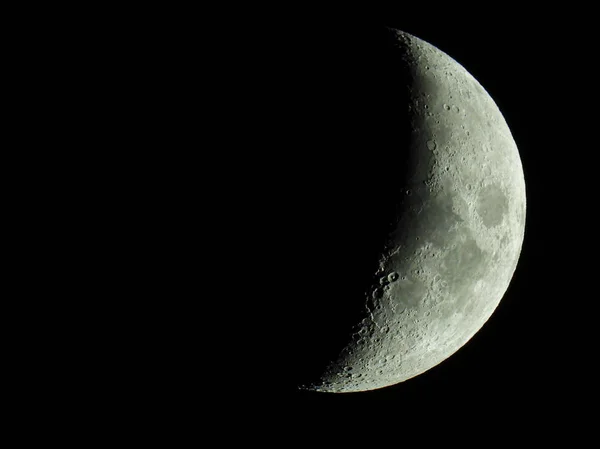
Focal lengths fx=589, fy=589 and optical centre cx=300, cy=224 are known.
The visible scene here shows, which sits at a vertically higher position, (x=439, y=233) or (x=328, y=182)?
(x=328, y=182)

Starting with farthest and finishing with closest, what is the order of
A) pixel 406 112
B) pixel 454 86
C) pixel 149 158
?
pixel 454 86 < pixel 406 112 < pixel 149 158

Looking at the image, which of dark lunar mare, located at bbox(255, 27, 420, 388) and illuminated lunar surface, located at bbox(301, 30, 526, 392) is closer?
dark lunar mare, located at bbox(255, 27, 420, 388)

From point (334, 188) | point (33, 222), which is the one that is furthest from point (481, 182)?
point (33, 222)

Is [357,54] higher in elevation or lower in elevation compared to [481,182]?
higher

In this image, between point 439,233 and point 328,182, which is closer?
point 328,182

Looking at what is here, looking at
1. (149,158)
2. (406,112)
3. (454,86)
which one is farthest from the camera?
(454,86)

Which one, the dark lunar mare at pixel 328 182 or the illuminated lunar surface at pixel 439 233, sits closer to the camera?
the dark lunar mare at pixel 328 182

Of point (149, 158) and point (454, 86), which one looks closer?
point (149, 158)

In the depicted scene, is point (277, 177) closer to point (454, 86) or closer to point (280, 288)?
point (280, 288)
